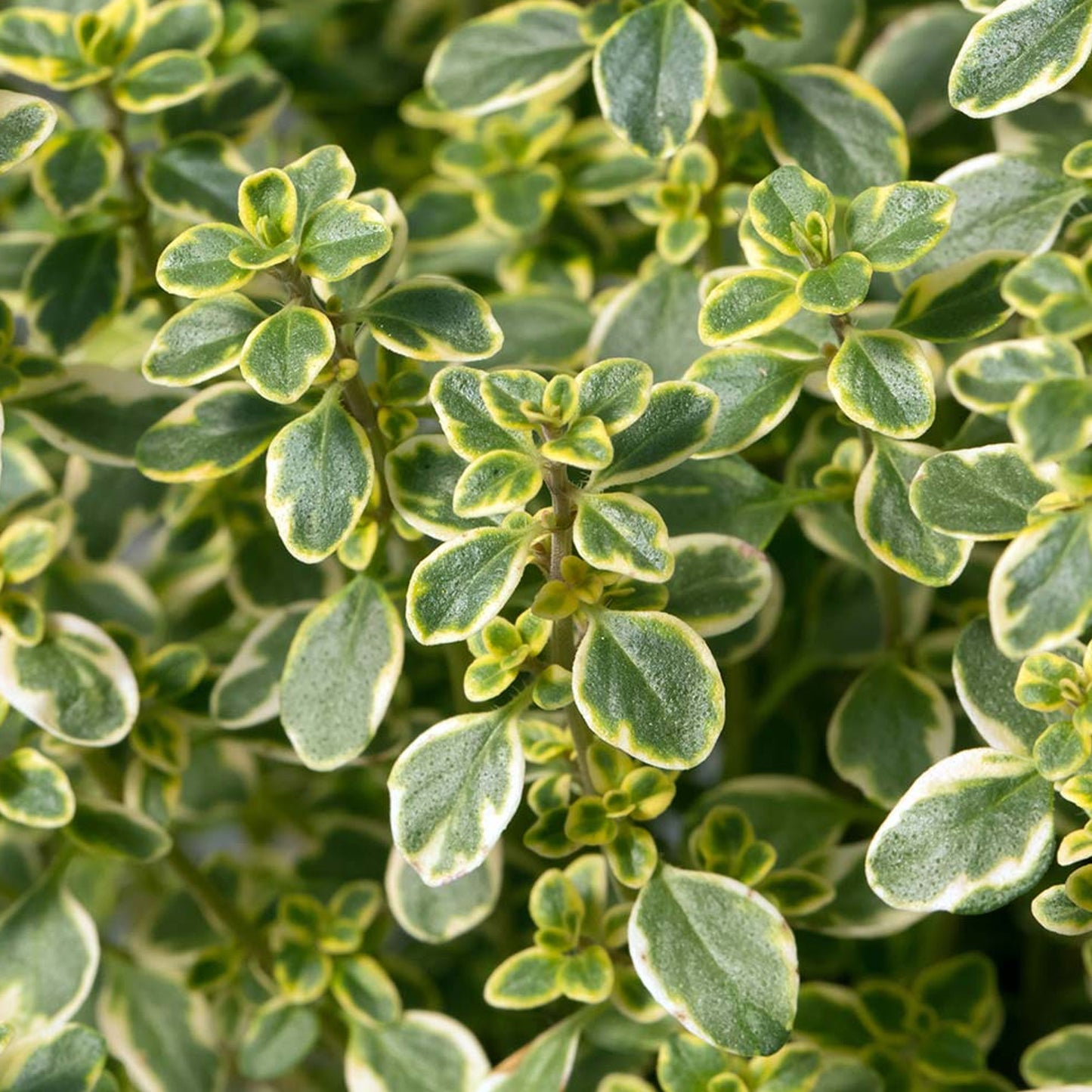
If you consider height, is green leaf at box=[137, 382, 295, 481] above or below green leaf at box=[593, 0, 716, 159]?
below

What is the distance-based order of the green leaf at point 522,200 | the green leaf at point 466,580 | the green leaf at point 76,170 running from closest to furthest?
the green leaf at point 466,580 → the green leaf at point 76,170 → the green leaf at point 522,200

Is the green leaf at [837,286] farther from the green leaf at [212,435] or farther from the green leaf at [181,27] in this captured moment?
the green leaf at [181,27]

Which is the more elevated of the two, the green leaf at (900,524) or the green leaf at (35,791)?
the green leaf at (900,524)

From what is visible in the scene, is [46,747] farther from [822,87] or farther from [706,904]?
[822,87]

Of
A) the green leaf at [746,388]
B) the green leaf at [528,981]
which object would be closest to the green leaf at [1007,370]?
the green leaf at [746,388]

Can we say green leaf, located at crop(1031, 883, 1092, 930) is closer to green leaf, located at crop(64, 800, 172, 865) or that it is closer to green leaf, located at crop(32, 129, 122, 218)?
green leaf, located at crop(64, 800, 172, 865)

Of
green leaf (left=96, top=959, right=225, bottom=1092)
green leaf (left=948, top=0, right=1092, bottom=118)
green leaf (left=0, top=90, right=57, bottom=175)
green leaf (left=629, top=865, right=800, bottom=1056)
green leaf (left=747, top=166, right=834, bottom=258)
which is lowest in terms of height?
green leaf (left=96, top=959, right=225, bottom=1092)

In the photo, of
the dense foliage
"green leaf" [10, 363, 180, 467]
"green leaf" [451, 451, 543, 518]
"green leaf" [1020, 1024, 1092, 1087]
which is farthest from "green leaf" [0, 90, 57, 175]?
"green leaf" [1020, 1024, 1092, 1087]

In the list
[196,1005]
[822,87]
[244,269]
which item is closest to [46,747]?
[196,1005]
